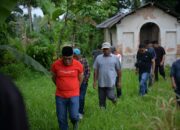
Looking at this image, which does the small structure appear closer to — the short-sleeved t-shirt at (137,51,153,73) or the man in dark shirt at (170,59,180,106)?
the short-sleeved t-shirt at (137,51,153,73)

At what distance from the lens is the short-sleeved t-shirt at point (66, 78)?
8523mm

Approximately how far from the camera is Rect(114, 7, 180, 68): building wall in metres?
26.0

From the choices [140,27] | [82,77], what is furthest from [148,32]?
[82,77]

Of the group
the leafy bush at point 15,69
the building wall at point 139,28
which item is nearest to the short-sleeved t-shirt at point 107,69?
the leafy bush at point 15,69

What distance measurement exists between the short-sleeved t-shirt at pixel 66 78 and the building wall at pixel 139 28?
1737 centimetres

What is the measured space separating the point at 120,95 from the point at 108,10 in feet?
61.4

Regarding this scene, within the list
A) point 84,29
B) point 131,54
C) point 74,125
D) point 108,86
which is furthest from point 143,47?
point 84,29

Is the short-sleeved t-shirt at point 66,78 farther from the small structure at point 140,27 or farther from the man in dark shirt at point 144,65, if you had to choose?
the small structure at point 140,27

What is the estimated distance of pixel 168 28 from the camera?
26.5 m

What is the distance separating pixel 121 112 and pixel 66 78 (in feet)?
9.16

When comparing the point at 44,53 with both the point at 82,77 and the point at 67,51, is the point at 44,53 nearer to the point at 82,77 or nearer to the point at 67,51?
the point at 82,77

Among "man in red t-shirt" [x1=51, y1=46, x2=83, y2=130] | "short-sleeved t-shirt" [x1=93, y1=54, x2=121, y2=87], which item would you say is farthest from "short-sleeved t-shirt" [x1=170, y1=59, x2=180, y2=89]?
"man in red t-shirt" [x1=51, y1=46, x2=83, y2=130]

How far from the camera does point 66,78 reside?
336 inches

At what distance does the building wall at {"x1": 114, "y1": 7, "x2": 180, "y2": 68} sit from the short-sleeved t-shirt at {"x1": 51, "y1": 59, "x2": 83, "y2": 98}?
17.4 metres
